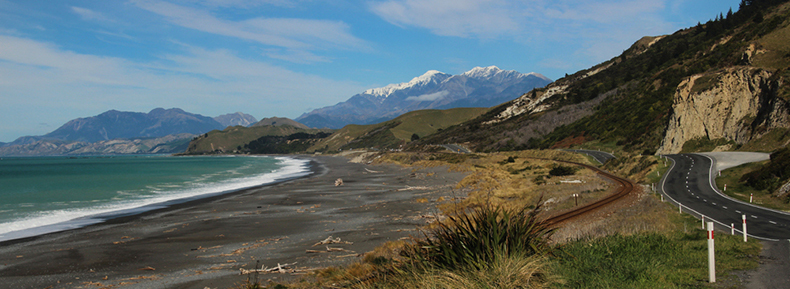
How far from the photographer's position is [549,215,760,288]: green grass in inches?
253

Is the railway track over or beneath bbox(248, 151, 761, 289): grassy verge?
beneath

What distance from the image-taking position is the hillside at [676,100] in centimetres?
4384

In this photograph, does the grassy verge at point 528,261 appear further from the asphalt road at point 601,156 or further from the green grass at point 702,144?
the asphalt road at point 601,156

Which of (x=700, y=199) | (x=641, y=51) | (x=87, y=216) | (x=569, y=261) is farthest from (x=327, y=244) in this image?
(x=641, y=51)

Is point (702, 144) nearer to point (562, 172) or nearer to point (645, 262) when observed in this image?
point (562, 172)

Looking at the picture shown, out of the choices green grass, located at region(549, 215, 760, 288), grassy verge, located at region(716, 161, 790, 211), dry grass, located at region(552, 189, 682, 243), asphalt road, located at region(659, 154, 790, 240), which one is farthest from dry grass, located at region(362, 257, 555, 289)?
grassy verge, located at region(716, 161, 790, 211)

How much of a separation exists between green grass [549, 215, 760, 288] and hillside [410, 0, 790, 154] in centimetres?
3728

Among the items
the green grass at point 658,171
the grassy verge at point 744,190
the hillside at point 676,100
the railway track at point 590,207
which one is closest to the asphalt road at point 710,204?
the green grass at point 658,171

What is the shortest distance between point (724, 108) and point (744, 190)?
26504mm

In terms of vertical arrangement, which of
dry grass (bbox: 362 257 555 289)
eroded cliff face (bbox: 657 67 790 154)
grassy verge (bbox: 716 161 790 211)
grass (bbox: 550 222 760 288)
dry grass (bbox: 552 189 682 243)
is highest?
eroded cliff face (bbox: 657 67 790 154)

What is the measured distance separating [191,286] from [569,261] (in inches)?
370

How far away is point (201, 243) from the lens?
55.7 feet

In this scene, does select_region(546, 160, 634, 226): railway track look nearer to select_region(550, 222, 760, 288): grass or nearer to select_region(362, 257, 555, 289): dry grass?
select_region(550, 222, 760, 288): grass

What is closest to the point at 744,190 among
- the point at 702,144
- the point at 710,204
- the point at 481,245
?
the point at 710,204
